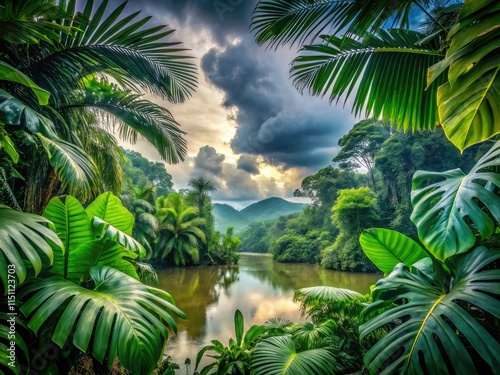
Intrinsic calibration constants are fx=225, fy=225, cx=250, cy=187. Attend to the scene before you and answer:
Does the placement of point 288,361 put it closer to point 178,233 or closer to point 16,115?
point 16,115

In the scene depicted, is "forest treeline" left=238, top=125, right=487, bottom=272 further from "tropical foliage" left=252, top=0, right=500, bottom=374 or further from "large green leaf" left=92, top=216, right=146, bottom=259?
"large green leaf" left=92, top=216, right=146, bottom=259

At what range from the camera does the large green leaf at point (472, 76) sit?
66 centimetres

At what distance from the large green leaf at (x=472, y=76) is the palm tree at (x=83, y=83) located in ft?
5.26

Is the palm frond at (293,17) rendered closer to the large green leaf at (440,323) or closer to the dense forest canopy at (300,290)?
the dense forest canopy at (300,290)

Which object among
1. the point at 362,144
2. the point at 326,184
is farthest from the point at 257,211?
the point at 362,144

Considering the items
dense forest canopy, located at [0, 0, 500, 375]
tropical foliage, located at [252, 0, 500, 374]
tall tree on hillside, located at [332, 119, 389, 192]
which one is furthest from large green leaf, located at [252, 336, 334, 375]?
tall tree on hillside, located at [332, 119, 389, 192]

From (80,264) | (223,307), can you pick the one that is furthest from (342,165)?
(80,264)

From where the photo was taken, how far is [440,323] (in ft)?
2.57

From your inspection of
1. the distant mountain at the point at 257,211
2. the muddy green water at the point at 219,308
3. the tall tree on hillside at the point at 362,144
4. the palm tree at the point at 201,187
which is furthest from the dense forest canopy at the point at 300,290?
the distant mountain at the point at 257,211

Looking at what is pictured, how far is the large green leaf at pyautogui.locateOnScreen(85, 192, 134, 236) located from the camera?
1681mm

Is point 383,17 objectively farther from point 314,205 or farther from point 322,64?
point 314,205

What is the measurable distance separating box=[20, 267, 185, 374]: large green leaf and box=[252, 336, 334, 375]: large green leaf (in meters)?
0.69

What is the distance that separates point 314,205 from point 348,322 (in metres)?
17.4

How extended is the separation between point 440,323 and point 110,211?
1.97 meters
